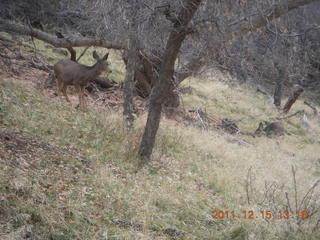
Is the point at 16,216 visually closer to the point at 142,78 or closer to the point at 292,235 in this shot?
the point at 292,235

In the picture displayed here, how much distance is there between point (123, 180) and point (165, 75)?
7.46 feet

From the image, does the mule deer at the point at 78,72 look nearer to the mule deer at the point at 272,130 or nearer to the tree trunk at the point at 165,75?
the tree trunk at the point at 165,75

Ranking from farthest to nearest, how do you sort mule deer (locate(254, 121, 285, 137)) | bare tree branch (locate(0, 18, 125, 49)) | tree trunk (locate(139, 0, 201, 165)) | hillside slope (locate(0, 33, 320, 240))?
mule deer (locate(254, 121, 285, 137)) < bare tree branch (locate(0, 18, 125, 49)) < tree trunk (locate(139, 0, 201, 165)) < hillside slope (locate(0, 33, 320, 240))

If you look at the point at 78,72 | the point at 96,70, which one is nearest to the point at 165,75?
the point at 96,70

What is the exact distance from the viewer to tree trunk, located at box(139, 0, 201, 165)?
22.4ft

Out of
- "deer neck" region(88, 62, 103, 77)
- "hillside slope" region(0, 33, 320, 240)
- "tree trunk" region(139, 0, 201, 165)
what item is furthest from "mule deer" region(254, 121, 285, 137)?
"tree trunk" region(139, 0, 201, 165)

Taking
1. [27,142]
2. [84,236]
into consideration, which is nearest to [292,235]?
[84,236]

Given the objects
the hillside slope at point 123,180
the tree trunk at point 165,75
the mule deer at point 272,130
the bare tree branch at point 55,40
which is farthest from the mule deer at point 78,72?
the mule deer at point 272,130

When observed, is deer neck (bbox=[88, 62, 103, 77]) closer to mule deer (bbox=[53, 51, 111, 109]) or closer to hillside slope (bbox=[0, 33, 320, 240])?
mule deer (bbox=[53, 51, 111, 109])

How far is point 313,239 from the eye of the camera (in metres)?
4.66

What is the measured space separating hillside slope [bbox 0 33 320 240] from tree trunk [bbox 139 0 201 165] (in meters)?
0.37

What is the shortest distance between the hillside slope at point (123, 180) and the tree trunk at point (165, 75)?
1.22ft

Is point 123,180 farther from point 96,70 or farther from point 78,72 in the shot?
point 78,72

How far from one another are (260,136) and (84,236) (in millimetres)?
11902
